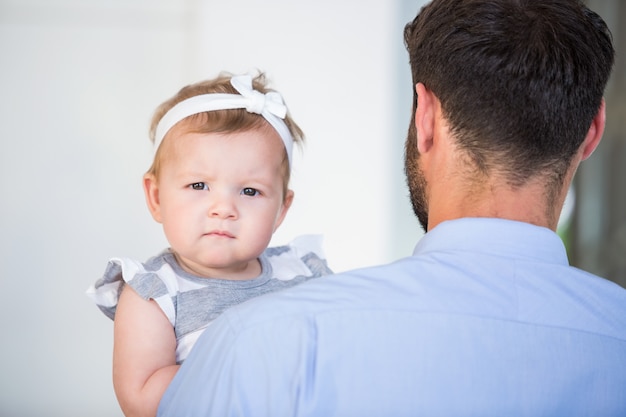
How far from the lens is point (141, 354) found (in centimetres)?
152

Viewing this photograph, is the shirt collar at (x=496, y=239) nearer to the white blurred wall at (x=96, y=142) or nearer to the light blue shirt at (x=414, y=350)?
the light blue shirt at (x=414, y=350)

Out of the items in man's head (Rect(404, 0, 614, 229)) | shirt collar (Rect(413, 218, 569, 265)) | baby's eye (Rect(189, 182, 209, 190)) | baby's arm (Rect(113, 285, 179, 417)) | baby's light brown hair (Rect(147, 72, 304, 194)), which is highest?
man's head (Rect(404, 0, 614, 229))

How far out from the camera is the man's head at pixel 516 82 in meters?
1.25

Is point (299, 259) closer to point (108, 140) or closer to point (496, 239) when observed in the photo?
point (496, 239)

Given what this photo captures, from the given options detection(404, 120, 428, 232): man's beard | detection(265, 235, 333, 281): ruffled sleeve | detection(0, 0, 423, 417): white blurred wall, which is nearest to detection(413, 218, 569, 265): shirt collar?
detection(404, 120, 428, 232): man's beard

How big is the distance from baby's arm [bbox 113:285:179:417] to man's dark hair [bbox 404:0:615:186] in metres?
0.64

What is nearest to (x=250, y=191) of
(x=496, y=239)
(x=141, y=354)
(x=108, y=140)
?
(x=141, y=354)

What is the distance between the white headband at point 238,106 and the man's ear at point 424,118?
46 cm

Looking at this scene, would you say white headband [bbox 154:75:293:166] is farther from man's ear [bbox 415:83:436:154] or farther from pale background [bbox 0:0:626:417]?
pale background [bbox 0:0:626:417]

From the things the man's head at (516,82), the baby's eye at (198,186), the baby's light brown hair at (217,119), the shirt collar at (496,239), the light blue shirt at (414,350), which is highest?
the man's head at (516,82)

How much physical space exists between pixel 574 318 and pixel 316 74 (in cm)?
235

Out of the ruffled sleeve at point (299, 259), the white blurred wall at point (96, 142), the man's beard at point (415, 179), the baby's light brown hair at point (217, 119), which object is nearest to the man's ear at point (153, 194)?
the baby's light brown hair at point (217, 119)

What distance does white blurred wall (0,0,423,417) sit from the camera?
3283 mm

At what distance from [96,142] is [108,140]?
0.15ft
